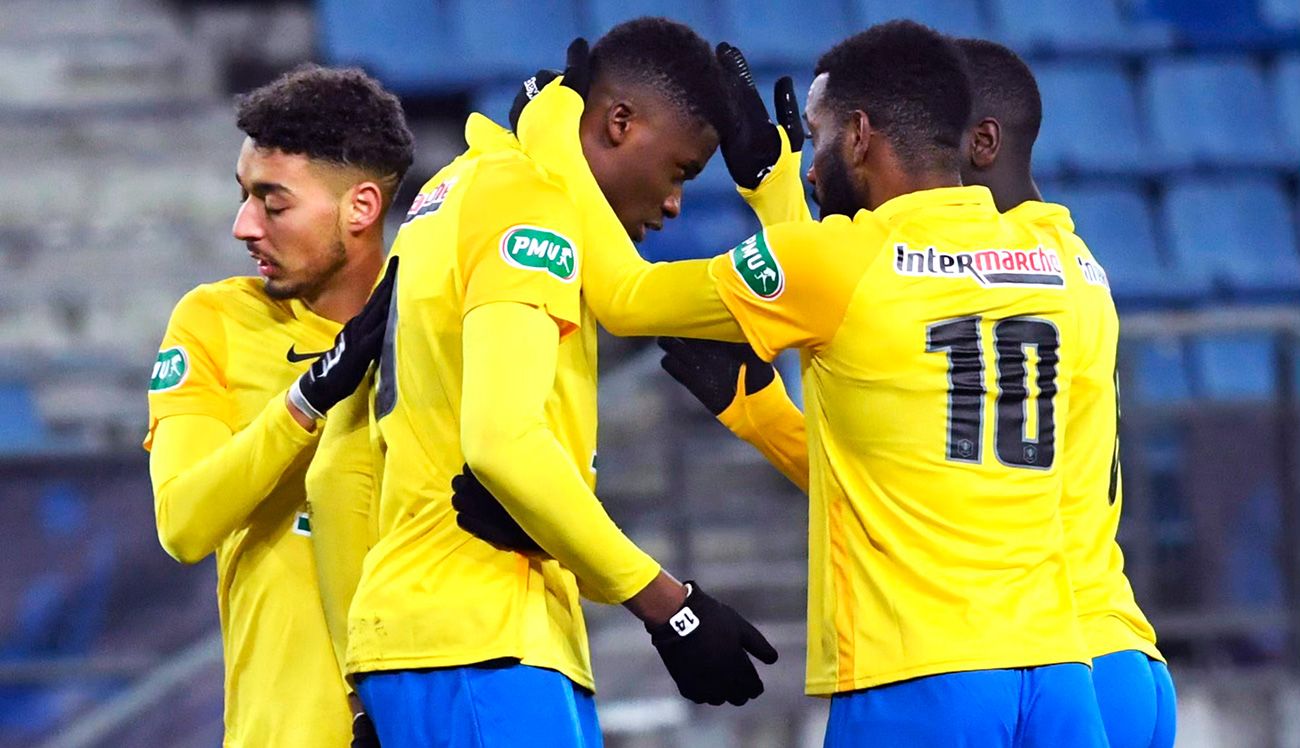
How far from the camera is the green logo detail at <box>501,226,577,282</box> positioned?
2.49 metres

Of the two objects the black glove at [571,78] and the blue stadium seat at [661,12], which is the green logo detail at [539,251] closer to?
the black glove at [571,78]

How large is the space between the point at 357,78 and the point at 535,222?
0.63 metres

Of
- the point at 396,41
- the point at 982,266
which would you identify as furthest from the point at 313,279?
the point at 396,41

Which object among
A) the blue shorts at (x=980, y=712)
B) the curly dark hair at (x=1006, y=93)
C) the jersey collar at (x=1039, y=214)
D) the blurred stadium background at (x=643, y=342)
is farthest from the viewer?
the blurred stadium background at (x=643, y=342)

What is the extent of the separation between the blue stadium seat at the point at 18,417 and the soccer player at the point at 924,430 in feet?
14.1

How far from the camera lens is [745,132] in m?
3.01

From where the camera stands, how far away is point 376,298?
267 cm

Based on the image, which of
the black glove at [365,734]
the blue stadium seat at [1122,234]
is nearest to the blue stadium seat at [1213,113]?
the blue stadium seat at [1122,234]

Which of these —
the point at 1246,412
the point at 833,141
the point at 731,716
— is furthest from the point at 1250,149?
the point at 833,141

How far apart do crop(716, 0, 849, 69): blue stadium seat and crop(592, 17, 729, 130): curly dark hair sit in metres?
5.79

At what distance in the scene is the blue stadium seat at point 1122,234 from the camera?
8250mm

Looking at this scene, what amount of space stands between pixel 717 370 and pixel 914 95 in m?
0.64

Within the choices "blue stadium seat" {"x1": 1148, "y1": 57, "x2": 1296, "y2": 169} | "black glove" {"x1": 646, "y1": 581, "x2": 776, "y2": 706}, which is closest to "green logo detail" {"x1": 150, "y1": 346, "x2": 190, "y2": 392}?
"black glove" {"x1": 646, "y1": 581, "x2": 776, "y2": 706}

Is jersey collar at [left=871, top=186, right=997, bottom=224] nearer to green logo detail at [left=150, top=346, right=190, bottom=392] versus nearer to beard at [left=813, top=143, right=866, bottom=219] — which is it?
beard at [left=813, top=143, right=866, bottom=219]
